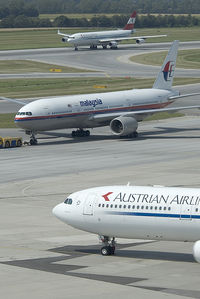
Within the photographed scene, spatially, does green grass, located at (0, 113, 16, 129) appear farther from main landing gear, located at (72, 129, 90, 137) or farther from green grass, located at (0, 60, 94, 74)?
green grass, located at (0, 60, 94, 74)

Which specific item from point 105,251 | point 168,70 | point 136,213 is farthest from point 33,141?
point 136,213

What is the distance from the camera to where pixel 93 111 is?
99375 mm

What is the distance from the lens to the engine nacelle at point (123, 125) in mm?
98125

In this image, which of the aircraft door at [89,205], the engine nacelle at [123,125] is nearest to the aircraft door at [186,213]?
the aircraft door at [89,205]

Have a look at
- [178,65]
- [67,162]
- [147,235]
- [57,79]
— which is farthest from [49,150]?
[178,65]

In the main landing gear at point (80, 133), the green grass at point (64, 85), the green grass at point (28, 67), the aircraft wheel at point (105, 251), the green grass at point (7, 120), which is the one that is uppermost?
the aircraft wheel at point (105, 251)

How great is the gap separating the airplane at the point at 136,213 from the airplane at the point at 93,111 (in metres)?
48.3

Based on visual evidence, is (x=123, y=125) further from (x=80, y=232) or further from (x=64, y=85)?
(x=64, y=85)

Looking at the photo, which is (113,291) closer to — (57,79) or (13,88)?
(13,88)

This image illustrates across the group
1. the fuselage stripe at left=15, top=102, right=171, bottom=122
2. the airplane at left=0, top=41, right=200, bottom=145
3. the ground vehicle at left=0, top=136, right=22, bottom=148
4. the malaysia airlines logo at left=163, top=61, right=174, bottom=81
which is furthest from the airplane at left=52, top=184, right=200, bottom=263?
the malaysia airlines logo at left=163, top=61, right=174, bottom=81

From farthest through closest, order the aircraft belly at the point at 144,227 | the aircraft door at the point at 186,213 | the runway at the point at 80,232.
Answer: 1. the aircraft belly at the point at 144,227
2. the aircraft door at the point at 186,213
3. the runway at the point at 80,232

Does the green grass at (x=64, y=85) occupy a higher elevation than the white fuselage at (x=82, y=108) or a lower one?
lower

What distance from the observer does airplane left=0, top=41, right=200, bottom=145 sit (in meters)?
95.0

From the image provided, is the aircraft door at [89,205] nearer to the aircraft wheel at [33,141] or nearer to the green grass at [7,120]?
the aircraft wheel at [33,141]
